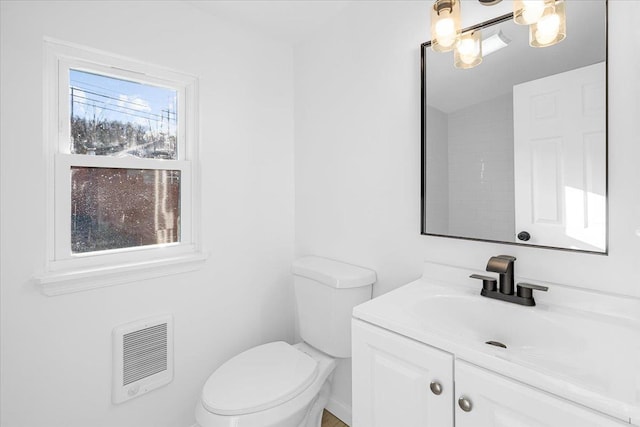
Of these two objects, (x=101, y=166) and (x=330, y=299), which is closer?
(x=101, y=166)

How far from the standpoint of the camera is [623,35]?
3.09 ft

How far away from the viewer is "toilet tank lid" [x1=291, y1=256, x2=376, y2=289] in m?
1.52

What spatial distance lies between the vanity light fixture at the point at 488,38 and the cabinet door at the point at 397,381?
0.94 m

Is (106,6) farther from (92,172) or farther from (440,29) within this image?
(440,29)

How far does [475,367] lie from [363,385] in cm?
40

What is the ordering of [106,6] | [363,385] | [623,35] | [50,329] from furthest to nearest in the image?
[106,6], [50,329], [363,385], [623,35]

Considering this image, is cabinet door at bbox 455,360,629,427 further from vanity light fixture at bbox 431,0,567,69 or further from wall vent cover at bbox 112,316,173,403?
wall vent cover at bbox 112,316,173,403

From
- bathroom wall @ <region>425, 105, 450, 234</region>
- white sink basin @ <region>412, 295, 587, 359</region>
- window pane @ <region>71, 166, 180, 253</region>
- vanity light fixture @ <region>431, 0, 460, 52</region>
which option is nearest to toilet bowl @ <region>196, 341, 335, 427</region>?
white sink basin @ <region>412, 295, 587, 359</region>

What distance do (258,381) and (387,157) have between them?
1.18 metres

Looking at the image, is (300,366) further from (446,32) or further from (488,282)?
(446,32)

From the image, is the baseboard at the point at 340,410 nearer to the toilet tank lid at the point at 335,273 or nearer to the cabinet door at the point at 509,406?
the toilet tank lid at the point at 335,273

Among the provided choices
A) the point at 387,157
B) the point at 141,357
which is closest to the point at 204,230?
the point at 141,357

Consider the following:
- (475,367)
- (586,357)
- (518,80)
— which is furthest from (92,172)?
(586,357)

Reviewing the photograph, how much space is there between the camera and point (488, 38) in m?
1.19
